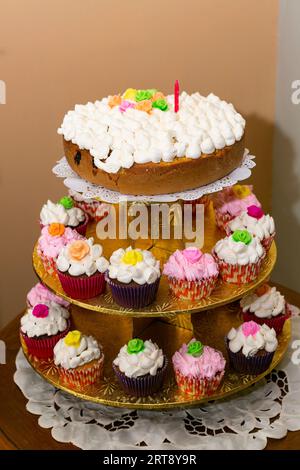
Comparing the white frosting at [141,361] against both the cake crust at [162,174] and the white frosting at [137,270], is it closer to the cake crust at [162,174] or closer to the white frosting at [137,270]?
the white frosting at [137,270]

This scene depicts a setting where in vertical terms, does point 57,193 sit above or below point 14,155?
below

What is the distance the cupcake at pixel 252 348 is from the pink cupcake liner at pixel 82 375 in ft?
1.12

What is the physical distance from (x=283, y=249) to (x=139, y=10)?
1048 millimetres

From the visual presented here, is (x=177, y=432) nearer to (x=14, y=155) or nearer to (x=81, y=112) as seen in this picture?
(x=81, y=112)

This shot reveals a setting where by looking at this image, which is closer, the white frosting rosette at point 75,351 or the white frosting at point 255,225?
the white frosting rosette at point 75,351

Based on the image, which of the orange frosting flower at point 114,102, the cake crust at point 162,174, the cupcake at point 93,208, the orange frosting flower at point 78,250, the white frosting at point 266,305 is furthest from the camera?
the cupcake at point 93,208

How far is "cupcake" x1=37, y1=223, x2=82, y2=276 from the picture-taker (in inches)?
69.4

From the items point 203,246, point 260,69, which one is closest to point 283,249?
point 260,69

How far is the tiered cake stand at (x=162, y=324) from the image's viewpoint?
166 centimetres

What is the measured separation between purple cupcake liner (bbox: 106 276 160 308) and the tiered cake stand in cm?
2

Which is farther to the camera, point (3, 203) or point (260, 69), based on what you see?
point (260, 69)

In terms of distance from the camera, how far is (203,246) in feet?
6.17

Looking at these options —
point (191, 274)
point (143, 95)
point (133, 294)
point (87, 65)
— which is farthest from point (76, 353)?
point (87, 65)

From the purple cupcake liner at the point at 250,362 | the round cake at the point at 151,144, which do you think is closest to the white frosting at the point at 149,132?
the round cake at the point at 151,144
